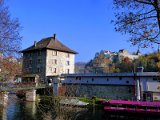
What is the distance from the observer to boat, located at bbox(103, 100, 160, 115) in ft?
107

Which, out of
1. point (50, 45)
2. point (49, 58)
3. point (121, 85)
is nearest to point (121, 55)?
point (50, 45)

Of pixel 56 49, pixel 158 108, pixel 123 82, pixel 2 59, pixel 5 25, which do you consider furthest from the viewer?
pixel 56 49

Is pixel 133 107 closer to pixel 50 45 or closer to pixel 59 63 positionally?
pixel 59 63

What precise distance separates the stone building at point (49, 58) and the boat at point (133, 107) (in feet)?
104

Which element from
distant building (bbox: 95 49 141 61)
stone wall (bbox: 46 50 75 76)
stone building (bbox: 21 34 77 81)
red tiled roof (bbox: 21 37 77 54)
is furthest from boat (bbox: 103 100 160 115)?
distant building (bbox: 95 49 141 61)

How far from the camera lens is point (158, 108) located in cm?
3250

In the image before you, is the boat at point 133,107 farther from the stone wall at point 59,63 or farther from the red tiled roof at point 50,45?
the red tiled roof at point 50,45

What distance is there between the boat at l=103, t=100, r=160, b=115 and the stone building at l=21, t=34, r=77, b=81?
31553 mm

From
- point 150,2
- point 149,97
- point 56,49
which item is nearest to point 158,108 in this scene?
point 149,97

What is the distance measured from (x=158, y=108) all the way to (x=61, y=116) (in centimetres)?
2194

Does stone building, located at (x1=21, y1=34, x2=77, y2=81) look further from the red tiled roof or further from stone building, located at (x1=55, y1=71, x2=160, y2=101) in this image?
stone building, located at (x1=55, y1=71, x2=160, y2=101)

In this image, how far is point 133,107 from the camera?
1337 inches

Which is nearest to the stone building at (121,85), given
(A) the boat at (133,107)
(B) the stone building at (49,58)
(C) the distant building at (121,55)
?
(A) the boat at (133,107)

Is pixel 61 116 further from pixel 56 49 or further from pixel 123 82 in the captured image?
pixel 56 49
